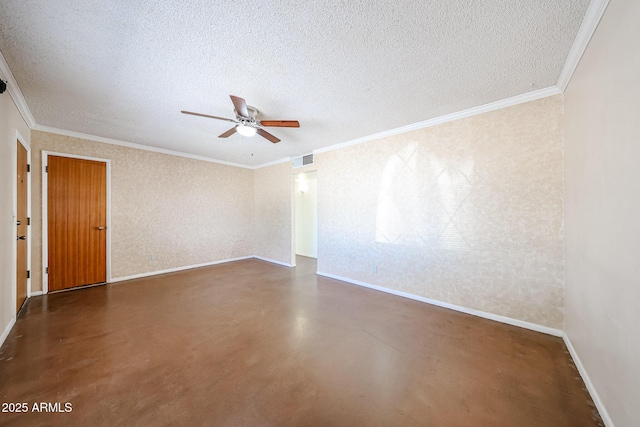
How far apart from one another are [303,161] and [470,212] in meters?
3.37

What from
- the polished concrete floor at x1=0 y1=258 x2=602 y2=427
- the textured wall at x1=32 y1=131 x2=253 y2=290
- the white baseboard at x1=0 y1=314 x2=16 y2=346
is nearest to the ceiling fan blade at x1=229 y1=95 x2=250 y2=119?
the polished concrete floor at x1=0 y1=258 x2=602 y2=427

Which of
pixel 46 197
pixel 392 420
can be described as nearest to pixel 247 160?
pixel 46 197

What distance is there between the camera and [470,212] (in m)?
2.75

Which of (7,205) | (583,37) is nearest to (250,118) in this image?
(7,205)

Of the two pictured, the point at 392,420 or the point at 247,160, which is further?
the point at 247,160

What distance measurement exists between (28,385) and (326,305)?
8.83 feet

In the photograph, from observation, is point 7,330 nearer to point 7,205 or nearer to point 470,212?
point 7,205

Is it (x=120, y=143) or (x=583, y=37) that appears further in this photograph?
(x=120, y=143)

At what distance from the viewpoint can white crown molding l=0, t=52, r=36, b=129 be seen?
1.95m

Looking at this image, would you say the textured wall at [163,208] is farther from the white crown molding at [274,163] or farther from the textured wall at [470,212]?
the textured wall at [470,212]

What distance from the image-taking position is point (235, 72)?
204cm

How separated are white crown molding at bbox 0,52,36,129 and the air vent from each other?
3827 millimetres

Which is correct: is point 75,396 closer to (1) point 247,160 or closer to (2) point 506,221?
(2) point 506,221

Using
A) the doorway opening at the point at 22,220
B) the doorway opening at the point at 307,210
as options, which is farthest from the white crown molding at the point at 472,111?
the doorway opening at the point at 22,220
